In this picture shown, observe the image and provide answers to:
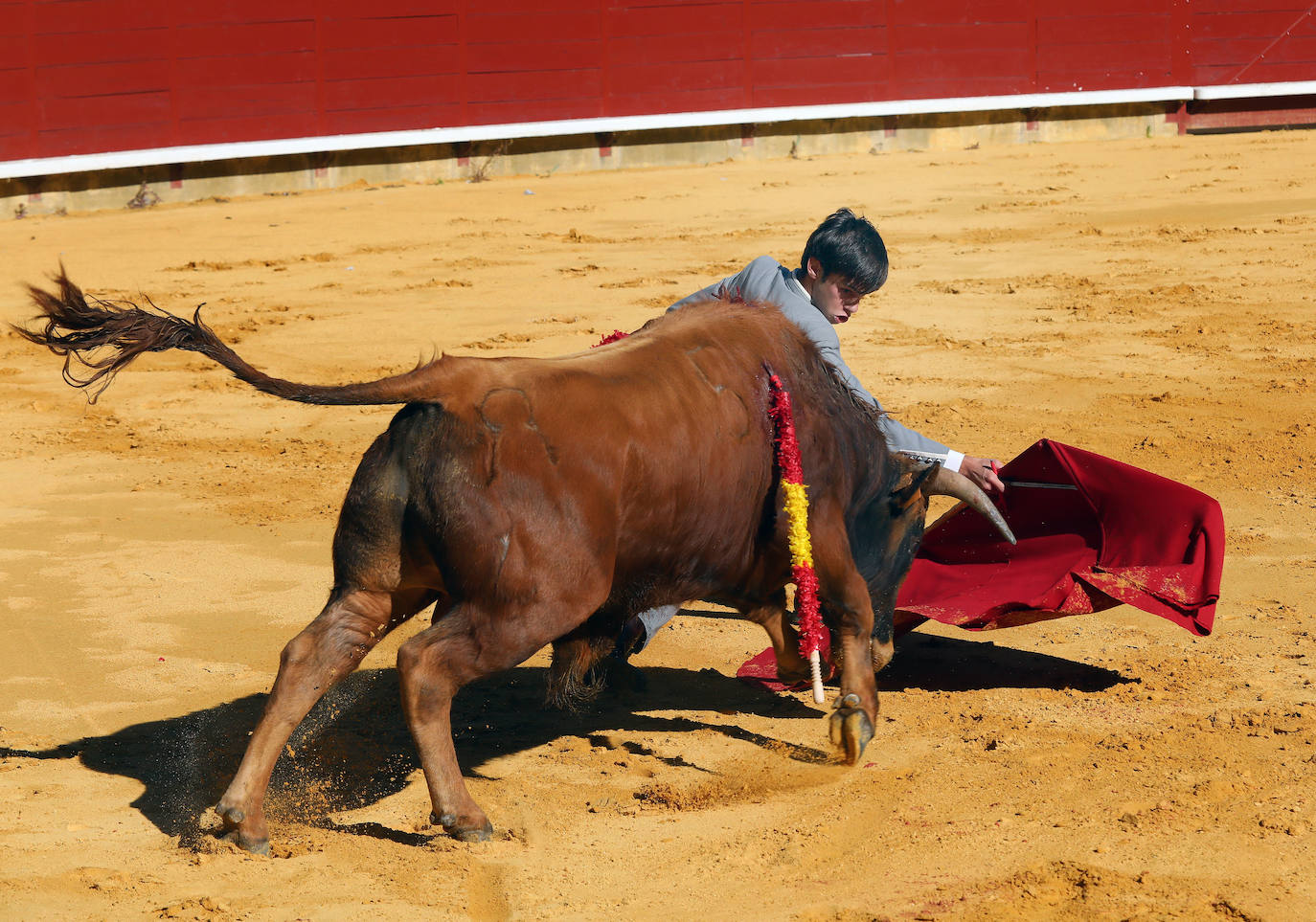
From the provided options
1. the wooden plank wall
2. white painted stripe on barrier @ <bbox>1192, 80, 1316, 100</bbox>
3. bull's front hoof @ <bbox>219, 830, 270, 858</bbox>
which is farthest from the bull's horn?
white painted stripe on barrier @ <bbox>1192, 80, 1316, 100</bbox>

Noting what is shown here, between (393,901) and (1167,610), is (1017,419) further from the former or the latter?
(393,901)

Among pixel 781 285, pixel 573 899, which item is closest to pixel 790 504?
pixel 781 285

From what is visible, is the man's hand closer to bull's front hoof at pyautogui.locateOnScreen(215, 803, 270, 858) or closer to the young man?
the young man

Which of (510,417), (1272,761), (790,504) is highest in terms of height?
(510,417)

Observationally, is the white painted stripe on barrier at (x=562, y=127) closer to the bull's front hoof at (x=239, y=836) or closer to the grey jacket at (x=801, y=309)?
the grey jacket at (x=801, y=309)

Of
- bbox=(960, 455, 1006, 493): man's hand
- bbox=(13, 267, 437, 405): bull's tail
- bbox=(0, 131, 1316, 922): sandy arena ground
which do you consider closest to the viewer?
bbox=(0, 131, 1316, 922): sandy arena ground

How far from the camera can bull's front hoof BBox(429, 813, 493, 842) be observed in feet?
8.95

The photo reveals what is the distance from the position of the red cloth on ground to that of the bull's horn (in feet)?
1.08

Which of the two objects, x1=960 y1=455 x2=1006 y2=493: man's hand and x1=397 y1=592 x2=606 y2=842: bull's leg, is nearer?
x1=397 y1=592 x2=606 y2=842: bull's leg

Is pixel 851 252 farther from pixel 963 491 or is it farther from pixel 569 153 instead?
pixel 569 153

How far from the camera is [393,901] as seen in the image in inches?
99.8

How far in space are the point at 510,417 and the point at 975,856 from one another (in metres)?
1.13

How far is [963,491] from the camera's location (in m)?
3.54

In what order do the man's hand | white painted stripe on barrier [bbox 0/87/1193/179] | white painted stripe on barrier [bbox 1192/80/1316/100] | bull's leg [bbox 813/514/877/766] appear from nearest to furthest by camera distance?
bull's leg [bbox 813/514/877/766] → the man's hand → white painted stripe on barrier [bbox 0/87/1193/179] → white painted stripe on barrier [bbox 1192/80/1316/100]
